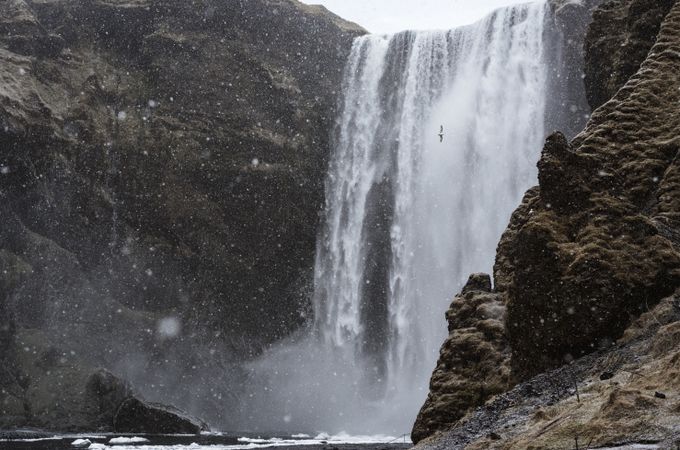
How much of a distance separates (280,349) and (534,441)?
4078 cm

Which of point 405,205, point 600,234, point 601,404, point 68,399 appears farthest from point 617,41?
point 68,399

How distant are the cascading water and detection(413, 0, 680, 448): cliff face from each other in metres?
27.4

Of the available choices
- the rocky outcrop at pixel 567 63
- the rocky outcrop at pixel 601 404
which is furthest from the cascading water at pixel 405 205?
the rocky outcrop at pixel 601 404

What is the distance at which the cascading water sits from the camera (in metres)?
37.9

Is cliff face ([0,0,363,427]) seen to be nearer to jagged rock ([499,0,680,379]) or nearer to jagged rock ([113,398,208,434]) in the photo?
jagged rock ([113,398,208,434])

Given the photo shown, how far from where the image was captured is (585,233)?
8.25m

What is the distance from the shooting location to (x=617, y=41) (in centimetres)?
1348

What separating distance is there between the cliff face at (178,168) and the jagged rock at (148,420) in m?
9.46

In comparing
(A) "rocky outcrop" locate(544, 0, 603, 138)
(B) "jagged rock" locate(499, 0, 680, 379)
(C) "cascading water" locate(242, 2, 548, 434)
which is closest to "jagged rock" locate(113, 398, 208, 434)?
(C) "cascading water" locate(242, 2, 548, 434)

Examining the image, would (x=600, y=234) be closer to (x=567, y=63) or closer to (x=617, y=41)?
(x=617, y=41)

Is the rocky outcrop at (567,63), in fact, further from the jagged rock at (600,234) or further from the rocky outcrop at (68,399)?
the jagged rock at (600,234)

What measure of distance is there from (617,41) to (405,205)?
2803 cm

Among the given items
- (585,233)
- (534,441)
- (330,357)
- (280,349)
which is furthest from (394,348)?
(534,441)

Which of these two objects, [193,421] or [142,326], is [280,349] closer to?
[142,326]
